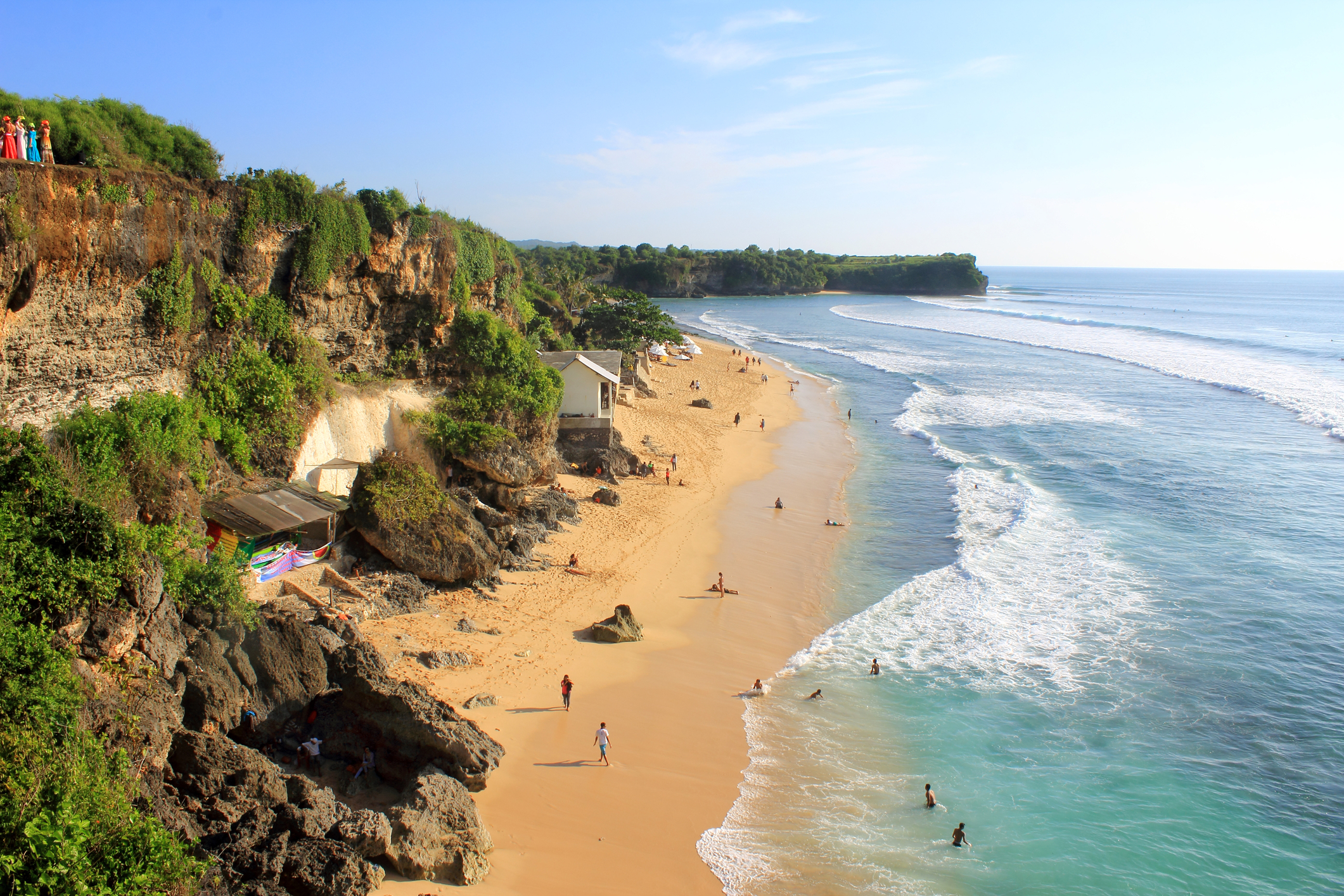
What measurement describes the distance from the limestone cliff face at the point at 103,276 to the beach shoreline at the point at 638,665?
24.2 feet

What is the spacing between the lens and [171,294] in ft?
53.5

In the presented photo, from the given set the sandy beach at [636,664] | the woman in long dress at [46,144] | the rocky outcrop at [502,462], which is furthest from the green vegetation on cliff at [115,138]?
the sandy beach at [636,664]

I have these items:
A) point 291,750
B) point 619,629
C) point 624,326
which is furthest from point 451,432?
point 624,326

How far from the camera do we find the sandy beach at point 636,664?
12.1 meters

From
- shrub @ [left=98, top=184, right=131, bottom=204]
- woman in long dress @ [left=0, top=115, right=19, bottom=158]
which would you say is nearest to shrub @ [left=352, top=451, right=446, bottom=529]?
shrub @ [left=98, top=184, right=131, bottom=204]

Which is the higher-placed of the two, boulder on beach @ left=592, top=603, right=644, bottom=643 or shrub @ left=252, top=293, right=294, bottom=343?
shrub @ left=252, top=293, right=294, bottom=343

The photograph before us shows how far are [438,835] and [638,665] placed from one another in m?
6.94

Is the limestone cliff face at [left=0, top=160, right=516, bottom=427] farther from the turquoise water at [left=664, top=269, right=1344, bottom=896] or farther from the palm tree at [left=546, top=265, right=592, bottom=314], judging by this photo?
the palm tree at [left=546, top=265, right=592, bottom=314]

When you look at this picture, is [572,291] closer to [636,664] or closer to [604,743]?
[636,664]

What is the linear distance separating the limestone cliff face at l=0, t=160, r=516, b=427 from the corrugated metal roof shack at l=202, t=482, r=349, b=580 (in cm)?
303


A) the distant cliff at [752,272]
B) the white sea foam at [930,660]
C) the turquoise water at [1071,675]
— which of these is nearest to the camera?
the white sea foam at [930,660]

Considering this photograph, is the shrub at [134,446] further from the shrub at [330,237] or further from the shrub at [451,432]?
the shrub at [451,432]

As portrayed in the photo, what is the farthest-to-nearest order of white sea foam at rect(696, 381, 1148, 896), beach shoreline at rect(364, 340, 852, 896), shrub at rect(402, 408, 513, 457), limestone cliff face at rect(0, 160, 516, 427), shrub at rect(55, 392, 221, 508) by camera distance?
shrub at rect(402, 408, 513, 457)
limestone cliff face at rect(0, 160, 516, 427)
shrub at rect(55, 392, 221, 508)
white sea foam at rect(696, 381, 1148, 896)
beach shoreline at rect(364, 340, 852, 896)

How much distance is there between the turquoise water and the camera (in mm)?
12859
